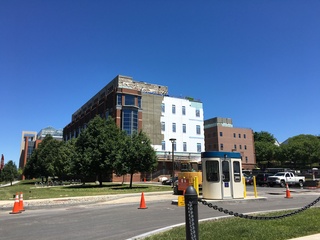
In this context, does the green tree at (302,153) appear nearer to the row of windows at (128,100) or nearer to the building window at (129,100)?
the row of windows at (128,100)

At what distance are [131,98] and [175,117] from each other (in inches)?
460

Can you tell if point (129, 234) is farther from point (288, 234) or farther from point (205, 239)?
point (288, 234)

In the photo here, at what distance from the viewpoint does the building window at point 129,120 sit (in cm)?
5866

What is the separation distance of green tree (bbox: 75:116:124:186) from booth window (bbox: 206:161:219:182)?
2212 cm

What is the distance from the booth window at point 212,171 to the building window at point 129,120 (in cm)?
4197

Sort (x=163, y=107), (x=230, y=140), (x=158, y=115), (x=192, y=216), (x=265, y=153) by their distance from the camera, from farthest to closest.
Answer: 1. (x=265, y=153)
2. (x=230, y=140)
3. (x=163, y=107)
4. (x=158, y=115)
5. (x=192, y=216)

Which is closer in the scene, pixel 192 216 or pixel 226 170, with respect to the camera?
pixel 192 216

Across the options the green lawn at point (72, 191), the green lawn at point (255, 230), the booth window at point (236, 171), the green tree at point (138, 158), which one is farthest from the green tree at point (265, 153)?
the green lawn at point (255, 230)

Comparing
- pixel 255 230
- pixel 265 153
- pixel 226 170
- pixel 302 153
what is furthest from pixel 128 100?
pixel 265 153

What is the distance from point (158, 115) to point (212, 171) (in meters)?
47.7

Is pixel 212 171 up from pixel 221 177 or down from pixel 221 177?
up

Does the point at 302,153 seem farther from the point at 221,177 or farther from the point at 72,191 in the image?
the point at 221,177

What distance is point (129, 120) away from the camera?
59188mm

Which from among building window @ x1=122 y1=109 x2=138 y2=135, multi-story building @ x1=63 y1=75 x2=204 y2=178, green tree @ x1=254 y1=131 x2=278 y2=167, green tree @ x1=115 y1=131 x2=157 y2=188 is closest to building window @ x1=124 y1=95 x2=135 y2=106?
multi-story building @ x1=63 y1=75 x2=204 y2=178
